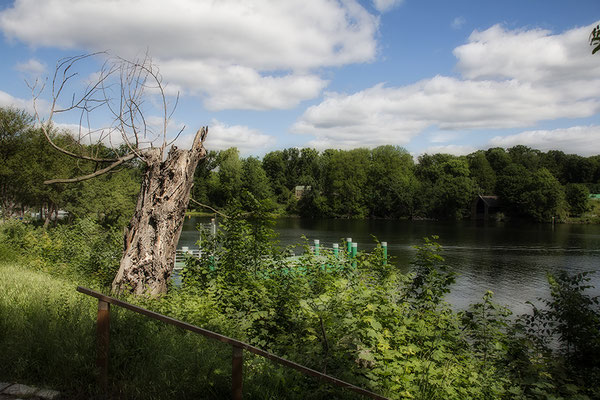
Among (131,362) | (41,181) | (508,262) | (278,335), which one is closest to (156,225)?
(278,335)

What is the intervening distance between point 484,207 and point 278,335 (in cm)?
7996

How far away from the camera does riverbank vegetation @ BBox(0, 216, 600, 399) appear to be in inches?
145

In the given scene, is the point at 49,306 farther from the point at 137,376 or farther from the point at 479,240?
the point at 479,240

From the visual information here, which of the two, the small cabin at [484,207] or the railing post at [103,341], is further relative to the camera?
the small cabin at [484,207]

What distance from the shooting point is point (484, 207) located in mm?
77750

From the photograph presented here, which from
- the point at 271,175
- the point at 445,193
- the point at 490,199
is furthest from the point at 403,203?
the point at 271,175

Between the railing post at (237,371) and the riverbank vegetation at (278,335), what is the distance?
1.58ft

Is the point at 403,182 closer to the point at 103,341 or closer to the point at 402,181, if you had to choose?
the point at 402,181

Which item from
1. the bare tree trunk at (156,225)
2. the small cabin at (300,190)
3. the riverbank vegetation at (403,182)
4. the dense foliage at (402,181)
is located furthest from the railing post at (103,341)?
the small cabin at (300,190)

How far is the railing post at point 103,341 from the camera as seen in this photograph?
3.39 m

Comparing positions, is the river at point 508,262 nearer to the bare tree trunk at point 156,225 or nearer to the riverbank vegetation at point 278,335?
the riverbank vegetation at point 278,335

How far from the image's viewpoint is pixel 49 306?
476 centimetres

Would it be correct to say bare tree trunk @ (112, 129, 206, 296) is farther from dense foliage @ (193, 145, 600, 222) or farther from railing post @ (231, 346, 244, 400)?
dense foliage @ (193, 145, 600, 222)

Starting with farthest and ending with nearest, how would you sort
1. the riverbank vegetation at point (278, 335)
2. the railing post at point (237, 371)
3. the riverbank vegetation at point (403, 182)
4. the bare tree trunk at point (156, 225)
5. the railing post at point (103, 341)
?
the riverbank vegetation at point (403, 182) < the bare tree trunk at point (156, 225) < the riverbank vegetation at point (278, 335) < the railing post at point (103, 341) < the railing post at point (237, 371)
